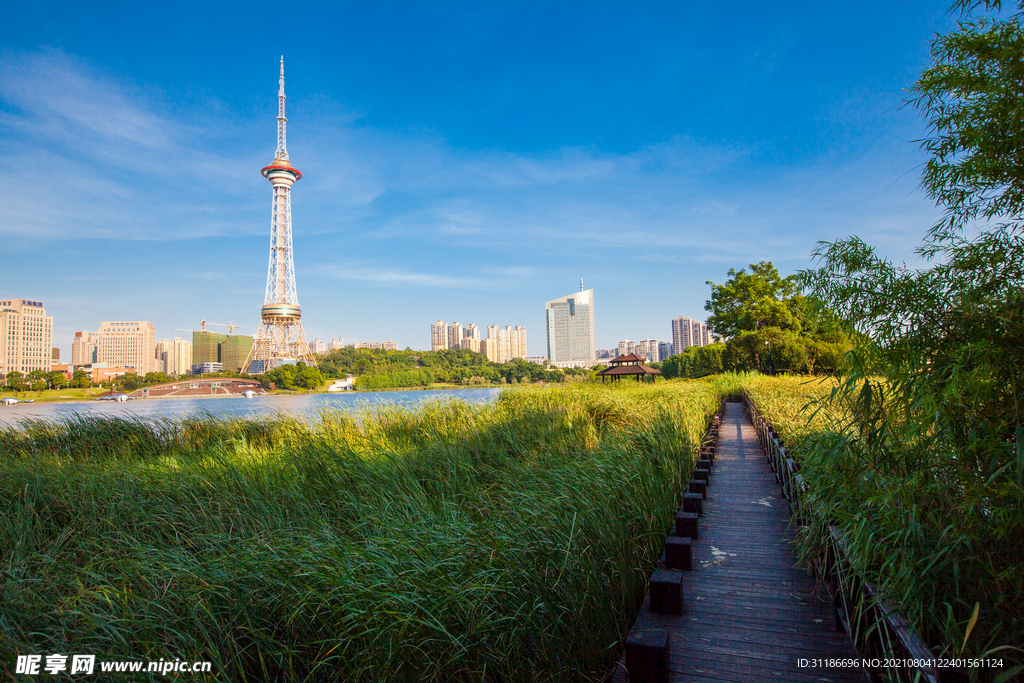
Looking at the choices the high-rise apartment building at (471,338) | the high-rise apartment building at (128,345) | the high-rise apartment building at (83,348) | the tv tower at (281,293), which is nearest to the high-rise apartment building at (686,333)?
the high-rise apartment building at (471,338)

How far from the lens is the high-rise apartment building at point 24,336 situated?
52.8 metres

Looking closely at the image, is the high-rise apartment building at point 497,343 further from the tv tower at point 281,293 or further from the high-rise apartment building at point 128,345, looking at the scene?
the high-rise apartment building at point 128,345

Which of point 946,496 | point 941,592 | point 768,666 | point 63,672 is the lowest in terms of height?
point 768,666

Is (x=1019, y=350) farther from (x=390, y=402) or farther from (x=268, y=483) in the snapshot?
(x=390, y=402)

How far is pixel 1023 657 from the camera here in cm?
150

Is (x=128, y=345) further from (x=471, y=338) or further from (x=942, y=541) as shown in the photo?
(x=942, y=541)

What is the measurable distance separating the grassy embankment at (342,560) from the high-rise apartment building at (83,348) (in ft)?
455

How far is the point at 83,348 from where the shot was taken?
10750 centimetres

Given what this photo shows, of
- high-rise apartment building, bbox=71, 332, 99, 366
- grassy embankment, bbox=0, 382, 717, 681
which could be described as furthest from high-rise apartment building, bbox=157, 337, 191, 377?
grassy embankment, bbox=0, 382, 717, 681

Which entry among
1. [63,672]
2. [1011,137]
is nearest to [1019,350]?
[1011,137]

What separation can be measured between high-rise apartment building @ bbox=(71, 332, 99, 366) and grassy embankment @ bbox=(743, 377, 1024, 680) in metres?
145

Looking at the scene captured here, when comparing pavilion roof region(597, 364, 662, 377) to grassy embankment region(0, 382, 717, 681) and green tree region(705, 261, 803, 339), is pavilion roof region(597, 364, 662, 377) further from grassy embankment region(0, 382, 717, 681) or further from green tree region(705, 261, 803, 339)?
grassy embankment region(0, 382, 717, 681)

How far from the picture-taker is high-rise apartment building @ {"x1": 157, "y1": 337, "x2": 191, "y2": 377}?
120 meters

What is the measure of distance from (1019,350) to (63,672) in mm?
4118
